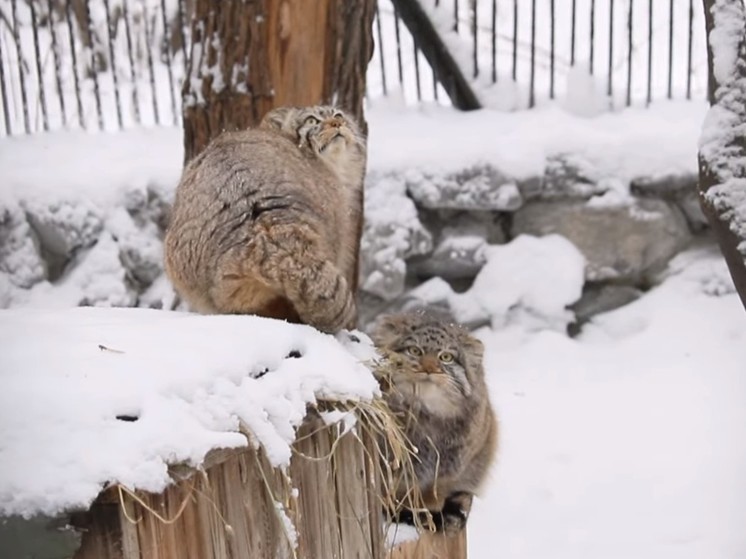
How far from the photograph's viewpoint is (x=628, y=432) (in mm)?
6055

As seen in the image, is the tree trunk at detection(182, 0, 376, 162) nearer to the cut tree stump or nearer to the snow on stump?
the snow on stump

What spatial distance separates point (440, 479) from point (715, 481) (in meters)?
2.11

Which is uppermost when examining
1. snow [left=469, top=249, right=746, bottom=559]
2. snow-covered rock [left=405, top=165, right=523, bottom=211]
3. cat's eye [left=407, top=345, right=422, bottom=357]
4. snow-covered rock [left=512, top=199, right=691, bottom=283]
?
cat's eye [left=407, top=345, right=422, bottom=357]

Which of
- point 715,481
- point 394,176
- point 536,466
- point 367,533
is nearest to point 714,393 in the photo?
point 715,481

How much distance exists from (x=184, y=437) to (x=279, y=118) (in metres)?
2.40

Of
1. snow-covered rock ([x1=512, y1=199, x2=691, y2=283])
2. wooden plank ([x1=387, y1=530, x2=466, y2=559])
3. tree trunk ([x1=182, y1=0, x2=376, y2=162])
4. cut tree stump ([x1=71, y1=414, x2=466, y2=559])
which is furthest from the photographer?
snow-covered rock ([x1=512, y1=199, x2=691, y2=283])

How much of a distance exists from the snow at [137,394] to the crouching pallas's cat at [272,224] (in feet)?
1.53

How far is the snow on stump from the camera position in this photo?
202 cm

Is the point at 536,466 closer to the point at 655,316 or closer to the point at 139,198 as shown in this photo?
the point at 655,316

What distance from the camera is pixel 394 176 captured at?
22.1 ft

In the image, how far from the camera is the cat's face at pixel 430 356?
393 cm

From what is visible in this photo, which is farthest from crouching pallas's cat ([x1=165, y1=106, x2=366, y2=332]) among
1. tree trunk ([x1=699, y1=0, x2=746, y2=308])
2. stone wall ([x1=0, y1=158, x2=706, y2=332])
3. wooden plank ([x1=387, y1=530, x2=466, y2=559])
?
stone wall ([x1=0, y1=158, x2=706, y2=332])

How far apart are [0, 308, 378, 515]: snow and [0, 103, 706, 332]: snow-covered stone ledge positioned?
139 inches

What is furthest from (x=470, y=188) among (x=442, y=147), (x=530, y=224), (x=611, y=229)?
(x=611, y=229)
